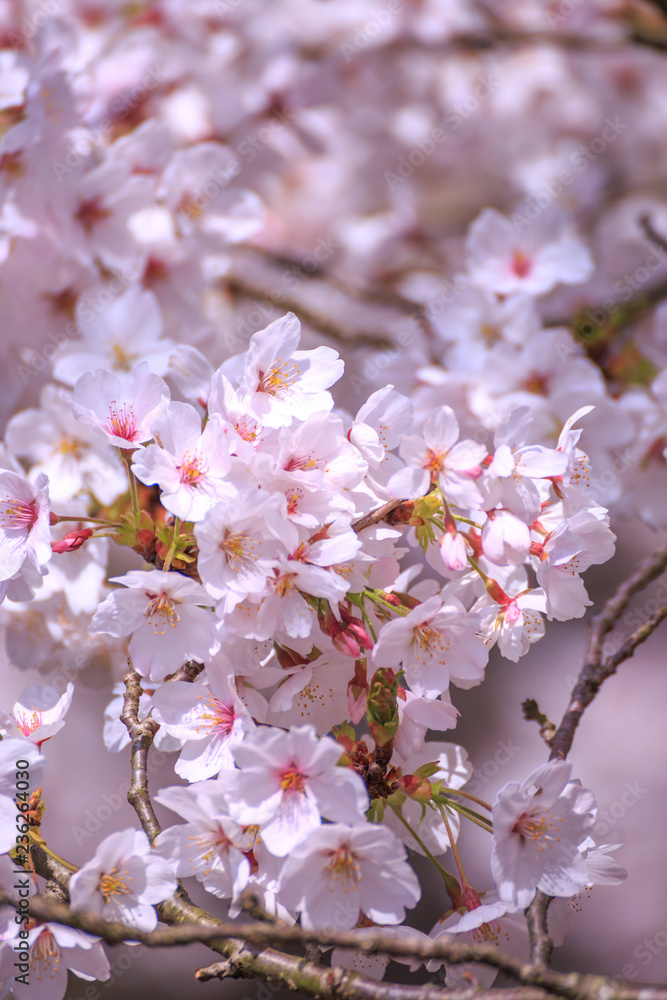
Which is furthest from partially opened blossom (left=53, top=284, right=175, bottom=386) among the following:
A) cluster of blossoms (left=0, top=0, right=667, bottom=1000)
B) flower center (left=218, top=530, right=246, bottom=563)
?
flower center (left=218, top=530, right=246, bottom=563)

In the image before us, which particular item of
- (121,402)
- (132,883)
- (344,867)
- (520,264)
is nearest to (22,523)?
(121,402)

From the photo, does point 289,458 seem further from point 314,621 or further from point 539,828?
point 539,828

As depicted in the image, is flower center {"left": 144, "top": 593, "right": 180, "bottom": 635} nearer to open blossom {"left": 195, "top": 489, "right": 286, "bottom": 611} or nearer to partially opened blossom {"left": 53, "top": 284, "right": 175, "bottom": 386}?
open blossom {"left": 195, "top": 489, "right": 286, "bottom": 611}

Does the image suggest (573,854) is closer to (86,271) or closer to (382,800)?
(382,800)

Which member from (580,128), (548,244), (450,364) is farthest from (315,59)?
(450,364)

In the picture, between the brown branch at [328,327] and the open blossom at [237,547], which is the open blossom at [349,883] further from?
the brown branch at [328,327]

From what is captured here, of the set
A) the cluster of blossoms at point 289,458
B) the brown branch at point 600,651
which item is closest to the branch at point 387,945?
the cluster of blossoms at point 289,458
